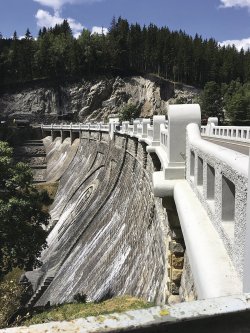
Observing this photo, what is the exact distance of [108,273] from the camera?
16250 mm

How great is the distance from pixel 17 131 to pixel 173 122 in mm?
58154

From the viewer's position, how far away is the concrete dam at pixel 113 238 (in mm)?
11727

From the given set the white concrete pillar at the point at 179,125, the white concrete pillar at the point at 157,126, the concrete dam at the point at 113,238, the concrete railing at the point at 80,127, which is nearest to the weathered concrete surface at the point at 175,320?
the white concrete pillar at the point at 179,125

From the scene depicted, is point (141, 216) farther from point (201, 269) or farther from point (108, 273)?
point (201, 269)

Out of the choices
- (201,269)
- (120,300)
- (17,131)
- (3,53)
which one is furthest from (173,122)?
(3,53)

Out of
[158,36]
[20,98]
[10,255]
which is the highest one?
[158,36]

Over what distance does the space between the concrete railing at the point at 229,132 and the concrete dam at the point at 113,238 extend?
4.27 metres

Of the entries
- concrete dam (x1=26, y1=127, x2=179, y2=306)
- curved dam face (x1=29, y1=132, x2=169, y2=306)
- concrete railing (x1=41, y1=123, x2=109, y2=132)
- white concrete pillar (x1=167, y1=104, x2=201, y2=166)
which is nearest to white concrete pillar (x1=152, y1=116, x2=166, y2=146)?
concrete dam (x1=26, y1=127, x2=179, y2=306)

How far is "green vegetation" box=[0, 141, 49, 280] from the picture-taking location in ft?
51.2

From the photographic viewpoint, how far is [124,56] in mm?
97062

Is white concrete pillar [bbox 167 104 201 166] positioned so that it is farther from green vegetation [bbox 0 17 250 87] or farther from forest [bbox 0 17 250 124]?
green vegetation [bbox 0 17 250 87]

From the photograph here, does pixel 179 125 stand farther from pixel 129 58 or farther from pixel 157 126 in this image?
pixel 129 58

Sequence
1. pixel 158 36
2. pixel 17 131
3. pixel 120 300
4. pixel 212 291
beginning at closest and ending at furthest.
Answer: pixel 212 291
pixel 120 300
pixel 17 131
pixel 158 36

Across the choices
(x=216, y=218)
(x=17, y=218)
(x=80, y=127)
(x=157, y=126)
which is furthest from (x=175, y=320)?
(x=80, y=127)
